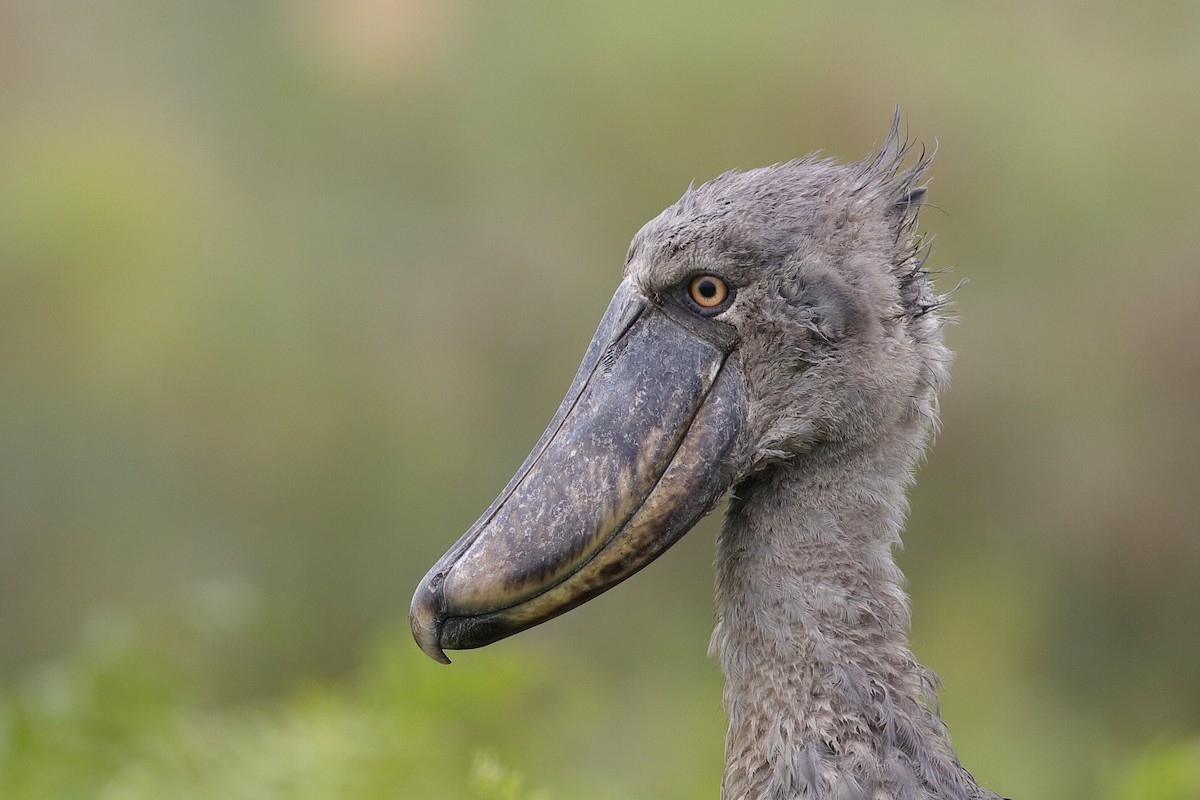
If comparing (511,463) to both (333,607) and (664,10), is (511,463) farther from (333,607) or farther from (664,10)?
(664,10)

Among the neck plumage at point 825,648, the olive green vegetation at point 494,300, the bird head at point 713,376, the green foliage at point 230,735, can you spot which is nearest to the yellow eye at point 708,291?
the bird head at point 713,376

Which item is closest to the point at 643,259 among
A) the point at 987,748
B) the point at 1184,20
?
the point at 987,748

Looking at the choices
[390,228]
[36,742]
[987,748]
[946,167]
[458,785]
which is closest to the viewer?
[458,785]

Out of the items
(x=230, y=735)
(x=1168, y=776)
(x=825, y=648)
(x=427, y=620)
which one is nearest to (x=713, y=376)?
(x=825, y=648)

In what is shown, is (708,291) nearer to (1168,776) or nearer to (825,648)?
(825,648)

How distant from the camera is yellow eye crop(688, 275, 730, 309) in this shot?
166 cm

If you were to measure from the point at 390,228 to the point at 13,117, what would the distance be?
136cm

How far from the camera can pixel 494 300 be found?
4.55 m

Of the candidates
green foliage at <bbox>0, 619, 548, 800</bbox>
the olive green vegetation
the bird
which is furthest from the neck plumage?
the olive green vegetation

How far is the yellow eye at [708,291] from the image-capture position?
1663 millimetres

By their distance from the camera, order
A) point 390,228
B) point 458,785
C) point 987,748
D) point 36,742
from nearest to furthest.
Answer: point 458,785, point 36,742, point 987,748, point 390,228

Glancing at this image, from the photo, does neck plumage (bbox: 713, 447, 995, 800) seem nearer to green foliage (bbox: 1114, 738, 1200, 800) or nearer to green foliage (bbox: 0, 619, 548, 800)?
green foliage (bbox: 0, 619, 548, 800)

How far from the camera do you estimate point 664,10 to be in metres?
4.66

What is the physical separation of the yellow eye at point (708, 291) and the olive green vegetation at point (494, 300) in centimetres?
266
